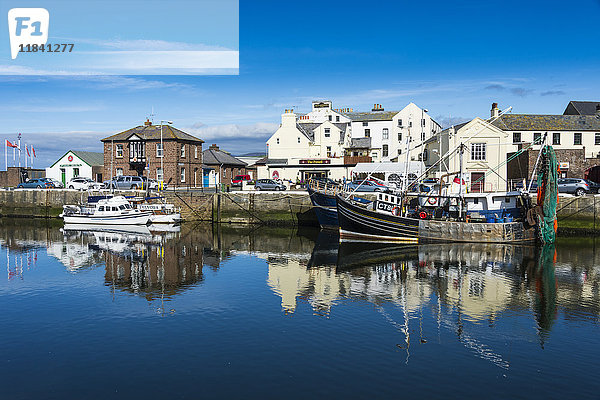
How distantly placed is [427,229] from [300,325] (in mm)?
20731

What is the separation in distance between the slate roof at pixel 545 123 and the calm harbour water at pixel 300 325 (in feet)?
95.3

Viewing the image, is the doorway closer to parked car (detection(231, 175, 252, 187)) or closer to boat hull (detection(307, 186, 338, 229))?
boat hull (detection(307, 186, 338, 229))

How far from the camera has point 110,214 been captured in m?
46.4

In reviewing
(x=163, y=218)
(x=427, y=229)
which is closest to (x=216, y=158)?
(x=163, y=218)

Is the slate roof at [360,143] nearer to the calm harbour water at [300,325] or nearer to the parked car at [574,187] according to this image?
the parked car at [574,187]

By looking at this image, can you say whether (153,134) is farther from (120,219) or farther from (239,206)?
(239,206)

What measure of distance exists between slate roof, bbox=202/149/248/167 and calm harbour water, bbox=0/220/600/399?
42932 millimetres

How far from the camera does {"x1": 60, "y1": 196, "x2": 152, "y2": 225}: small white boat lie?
151ft

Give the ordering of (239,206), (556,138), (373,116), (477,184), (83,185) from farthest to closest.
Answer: (373,116)
(83,185)
(556,138)
(477,184)
(239,206)

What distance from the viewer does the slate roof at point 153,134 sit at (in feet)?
206

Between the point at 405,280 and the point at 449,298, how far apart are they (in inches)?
147

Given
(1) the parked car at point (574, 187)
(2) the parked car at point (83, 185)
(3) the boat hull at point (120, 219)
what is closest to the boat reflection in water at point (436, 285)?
(1) the parked car at point (574, 187)

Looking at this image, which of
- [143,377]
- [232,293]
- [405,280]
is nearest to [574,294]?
[405,280]

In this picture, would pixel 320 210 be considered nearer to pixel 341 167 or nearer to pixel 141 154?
pixel 341 167
